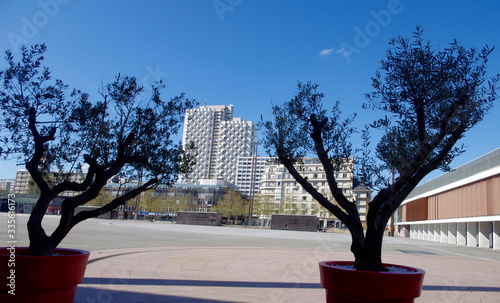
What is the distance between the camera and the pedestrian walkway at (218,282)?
621 centimetres

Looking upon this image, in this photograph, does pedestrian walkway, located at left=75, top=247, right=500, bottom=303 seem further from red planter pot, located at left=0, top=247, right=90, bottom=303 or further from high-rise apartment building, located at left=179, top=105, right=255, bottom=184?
high-rise apartment building, located at left=179, top=105, right=255, bottom=184

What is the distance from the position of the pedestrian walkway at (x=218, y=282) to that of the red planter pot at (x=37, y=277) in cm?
130

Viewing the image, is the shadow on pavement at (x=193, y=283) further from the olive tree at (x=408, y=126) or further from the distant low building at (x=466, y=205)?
the distant low building at (x=466, y=205)

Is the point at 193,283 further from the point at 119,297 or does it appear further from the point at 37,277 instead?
the point at 37,277

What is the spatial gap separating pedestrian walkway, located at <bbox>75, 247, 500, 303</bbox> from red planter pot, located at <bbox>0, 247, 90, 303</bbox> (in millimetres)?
1295

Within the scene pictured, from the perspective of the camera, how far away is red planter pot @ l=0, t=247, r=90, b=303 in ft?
13.1

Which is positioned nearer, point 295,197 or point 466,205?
point 466,205

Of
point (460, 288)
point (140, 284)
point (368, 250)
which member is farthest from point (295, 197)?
point (368, 250)

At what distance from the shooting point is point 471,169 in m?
31.7

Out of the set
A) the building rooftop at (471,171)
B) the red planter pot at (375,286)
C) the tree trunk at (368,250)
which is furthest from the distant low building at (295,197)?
the red planter pot at (375,286)

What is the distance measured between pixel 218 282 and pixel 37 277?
13.5 ft

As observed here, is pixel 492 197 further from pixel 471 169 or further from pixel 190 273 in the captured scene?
pixel 190 273

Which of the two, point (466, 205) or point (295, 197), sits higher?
point (295, 197)

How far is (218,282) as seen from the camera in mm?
7578
